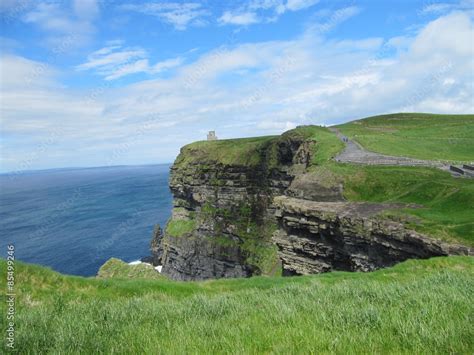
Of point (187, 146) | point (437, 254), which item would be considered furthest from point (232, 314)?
point (187, 146)

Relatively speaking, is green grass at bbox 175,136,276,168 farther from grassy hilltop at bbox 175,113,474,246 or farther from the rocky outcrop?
the rocky outcrop

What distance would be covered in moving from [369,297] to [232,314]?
3279 mm

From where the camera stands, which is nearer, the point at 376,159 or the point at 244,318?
the point at 244,318

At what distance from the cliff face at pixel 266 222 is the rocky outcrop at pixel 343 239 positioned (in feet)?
0.25

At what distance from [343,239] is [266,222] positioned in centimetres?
4547

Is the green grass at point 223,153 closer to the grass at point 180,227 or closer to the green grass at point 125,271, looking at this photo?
the grass at point 180,227

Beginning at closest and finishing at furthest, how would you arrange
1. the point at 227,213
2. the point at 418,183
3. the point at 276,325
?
the point at 276,325 < the point at 418,183 < the point at 227,213

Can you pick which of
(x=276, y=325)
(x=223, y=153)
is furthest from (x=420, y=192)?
(x=223, y=153)

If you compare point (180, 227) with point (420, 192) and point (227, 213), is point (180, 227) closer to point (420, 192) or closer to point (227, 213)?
point (227, 213)

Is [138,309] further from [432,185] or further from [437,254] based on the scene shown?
[432,185]

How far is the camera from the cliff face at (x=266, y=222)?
2748cm

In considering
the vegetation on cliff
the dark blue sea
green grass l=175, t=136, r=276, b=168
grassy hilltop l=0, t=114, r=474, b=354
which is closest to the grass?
the vegetation on cliff

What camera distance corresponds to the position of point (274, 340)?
512 centimetres

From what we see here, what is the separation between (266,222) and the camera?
74.4 meters
